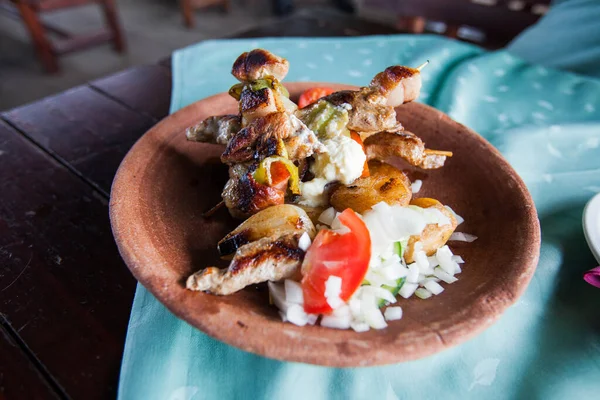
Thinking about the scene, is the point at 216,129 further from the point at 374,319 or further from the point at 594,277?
the point at 594,277

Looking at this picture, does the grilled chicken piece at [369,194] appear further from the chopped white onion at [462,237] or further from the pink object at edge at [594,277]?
the pink object at edge at [594,277]

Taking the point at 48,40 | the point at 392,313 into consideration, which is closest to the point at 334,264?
the point at 392,313

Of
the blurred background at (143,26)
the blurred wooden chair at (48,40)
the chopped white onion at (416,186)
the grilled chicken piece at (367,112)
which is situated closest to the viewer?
the grilled chicken piece at (367,112)

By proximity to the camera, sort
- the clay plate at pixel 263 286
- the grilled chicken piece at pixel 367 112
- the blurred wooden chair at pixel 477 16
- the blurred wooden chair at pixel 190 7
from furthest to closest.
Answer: the blurred wooden chair at pixel 190 7, the blurred wooden chair at pixel 477 16, the grilled chicken piece at pixel 367 112, the clay plate at pixel 263 286

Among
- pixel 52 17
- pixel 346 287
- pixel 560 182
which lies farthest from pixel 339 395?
pixel 52 17

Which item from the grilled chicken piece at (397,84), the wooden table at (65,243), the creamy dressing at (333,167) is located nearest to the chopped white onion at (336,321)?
the creamy dressing at (333,167)

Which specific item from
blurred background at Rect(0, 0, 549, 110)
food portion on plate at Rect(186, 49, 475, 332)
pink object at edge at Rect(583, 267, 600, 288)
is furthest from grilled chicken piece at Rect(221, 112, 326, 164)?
blurred background at Rect(0, 0, 549, 110)

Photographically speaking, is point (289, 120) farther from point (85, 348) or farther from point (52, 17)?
point (52, 17)
